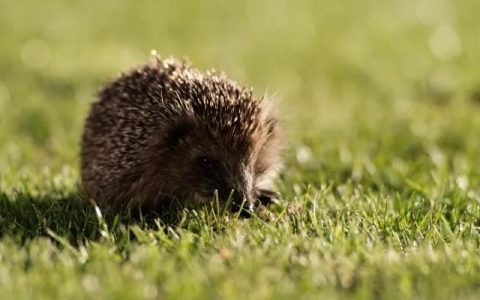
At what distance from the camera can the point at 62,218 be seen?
566 cm

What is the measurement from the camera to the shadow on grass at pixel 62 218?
17.5 ft

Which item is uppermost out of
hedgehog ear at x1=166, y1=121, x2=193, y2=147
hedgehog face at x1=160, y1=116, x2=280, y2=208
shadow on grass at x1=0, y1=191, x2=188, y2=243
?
hedgehog ear at x1=166, y1=121, x2=193, y2=147

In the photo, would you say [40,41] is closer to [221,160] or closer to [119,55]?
[119,55]

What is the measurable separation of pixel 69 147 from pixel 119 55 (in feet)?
12.0

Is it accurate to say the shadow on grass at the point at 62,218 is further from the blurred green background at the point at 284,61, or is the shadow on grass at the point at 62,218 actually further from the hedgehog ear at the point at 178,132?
the blurred green background at the point at 284,61

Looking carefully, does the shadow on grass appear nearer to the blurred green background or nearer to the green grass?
the green grass

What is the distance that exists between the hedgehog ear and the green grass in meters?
0.61

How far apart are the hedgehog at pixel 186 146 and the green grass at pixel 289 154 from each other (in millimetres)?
253

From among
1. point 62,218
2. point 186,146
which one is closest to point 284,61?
point 186,146

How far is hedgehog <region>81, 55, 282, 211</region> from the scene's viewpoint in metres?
6.13

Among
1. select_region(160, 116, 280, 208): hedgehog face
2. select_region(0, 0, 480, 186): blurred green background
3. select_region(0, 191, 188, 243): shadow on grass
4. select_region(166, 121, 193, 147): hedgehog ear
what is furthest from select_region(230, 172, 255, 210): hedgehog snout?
select_region(0, 0, 480, 186): blurred green background

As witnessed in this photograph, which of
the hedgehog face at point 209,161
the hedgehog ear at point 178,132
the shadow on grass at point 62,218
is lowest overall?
the shadow on grass at point 62,218

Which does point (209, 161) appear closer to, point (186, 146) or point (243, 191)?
point (186, 146)

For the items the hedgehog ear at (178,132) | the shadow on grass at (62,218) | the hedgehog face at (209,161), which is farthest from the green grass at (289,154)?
Answer: the hedgehog ear at (178,132)
